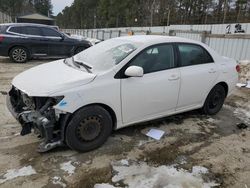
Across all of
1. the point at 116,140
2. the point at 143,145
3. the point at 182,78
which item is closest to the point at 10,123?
the point at 116,140

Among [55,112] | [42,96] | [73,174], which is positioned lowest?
[73,174]

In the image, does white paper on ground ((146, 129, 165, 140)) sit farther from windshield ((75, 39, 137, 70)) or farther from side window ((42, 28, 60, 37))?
side window ((42, 28, 60, 37))

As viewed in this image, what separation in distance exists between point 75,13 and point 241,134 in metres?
85.2

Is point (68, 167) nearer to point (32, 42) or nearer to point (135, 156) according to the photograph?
point (135, 156)

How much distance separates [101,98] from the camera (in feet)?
10.9

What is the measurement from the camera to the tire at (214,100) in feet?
15.9

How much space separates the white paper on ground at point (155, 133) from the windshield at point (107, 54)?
4.35ft

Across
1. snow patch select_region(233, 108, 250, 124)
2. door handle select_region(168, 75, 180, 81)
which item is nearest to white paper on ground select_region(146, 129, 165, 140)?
door handle select_region(168, 75, 180, 81)

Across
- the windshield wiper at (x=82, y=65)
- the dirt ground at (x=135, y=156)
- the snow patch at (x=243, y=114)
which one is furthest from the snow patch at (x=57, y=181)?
the snow patch at (x=243, y=114)

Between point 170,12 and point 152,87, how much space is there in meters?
36.6

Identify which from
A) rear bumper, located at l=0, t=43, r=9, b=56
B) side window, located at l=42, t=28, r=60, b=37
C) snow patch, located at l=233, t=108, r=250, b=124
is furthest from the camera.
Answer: side window, located at l=42, t=28, r=60, b=37

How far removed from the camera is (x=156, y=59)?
3.94 meters

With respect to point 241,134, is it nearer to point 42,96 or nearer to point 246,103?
point 246,103

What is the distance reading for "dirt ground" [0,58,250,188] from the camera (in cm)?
291
